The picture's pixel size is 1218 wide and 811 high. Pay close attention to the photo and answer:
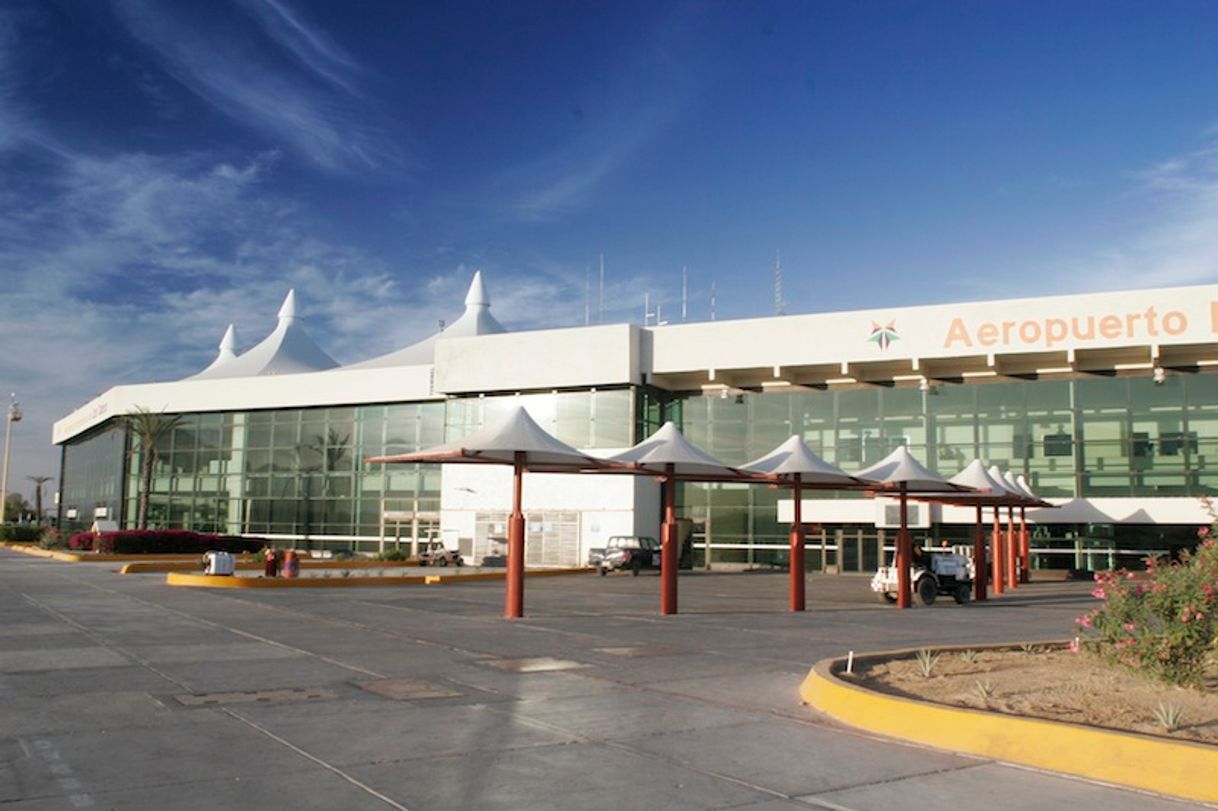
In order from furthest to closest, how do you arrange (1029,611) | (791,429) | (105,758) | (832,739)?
(791,429) → (1029,611) → (832,739) → (105,758)

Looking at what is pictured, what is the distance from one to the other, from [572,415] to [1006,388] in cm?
1987

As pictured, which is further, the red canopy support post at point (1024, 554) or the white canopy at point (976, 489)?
the red canopy support post at point (1024, 554)

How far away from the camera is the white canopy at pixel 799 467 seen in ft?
85.1

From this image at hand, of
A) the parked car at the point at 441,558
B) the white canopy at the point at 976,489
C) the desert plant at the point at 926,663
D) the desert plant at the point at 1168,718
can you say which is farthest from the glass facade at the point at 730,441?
the desert plant at the point at 1168,718

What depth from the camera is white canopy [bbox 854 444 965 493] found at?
27750 mm

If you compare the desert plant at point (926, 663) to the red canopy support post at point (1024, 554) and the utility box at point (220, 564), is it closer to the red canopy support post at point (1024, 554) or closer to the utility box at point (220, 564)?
the utility box at point (220, 564)

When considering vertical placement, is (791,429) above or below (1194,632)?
above

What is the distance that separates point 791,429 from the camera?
50312 millimetres

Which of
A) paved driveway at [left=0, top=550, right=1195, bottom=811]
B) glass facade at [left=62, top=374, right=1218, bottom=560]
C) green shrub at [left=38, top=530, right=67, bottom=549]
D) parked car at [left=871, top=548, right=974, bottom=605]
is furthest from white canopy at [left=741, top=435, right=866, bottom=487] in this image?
green shrub at [left=38, top=530, right=67, bottom=549]

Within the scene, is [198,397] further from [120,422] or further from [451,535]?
[451,535]

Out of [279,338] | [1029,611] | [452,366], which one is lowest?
[1029,611]

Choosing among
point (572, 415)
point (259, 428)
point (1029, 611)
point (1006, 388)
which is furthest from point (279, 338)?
point (1029, 611)

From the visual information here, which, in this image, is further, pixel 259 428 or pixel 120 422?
pixel 120 422

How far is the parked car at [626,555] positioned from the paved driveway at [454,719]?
78.2ft
